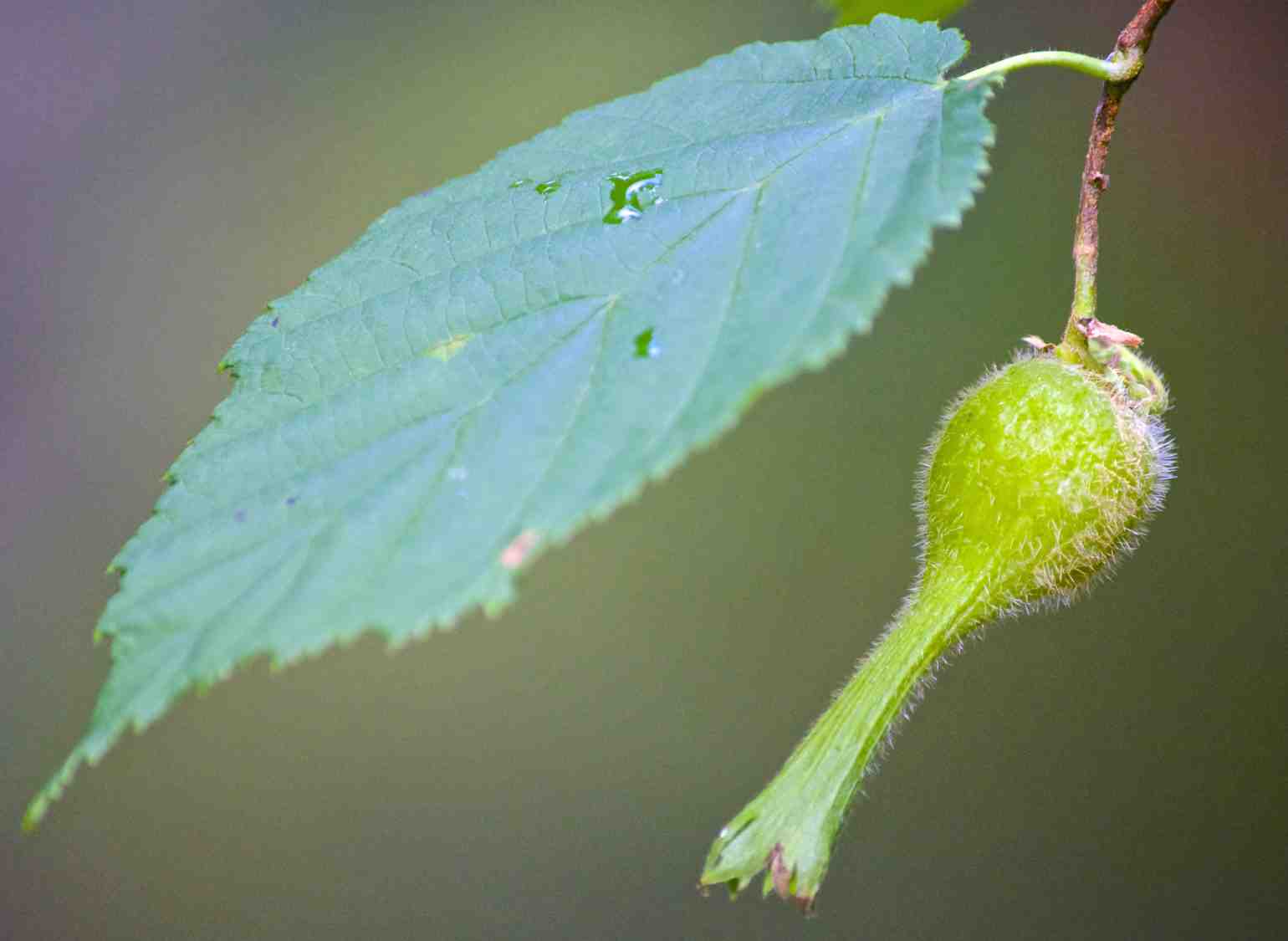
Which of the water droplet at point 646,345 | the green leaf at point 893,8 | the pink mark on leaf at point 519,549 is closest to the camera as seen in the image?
the pink mark on leaf at point 519,549

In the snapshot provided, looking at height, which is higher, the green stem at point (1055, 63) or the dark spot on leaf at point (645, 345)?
the green stem at point (1055, 63)

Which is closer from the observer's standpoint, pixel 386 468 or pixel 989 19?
pixel 386 468

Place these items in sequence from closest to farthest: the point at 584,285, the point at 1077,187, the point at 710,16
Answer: the point at 584,285 < the point at 1077,187 < the point at 710,16

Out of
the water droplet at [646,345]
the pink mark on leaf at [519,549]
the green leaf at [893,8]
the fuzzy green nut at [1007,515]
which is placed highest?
the green leaf at [893,8]

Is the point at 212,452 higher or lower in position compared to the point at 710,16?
lower

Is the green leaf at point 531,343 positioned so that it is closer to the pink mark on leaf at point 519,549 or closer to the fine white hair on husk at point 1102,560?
the pink mark on leaf at point 519,549

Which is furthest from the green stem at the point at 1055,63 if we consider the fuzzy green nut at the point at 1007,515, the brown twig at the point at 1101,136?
the fuzzy green nut at the point at 1007,515

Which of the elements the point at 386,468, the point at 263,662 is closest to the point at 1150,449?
the point at 386,468

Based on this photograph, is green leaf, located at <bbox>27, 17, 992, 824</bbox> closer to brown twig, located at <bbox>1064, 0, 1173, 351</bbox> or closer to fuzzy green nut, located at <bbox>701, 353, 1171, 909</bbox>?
brown twig, located at <bbox>1064, 0, 1173, 351</bbox>

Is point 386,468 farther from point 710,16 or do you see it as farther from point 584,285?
point 710,16
